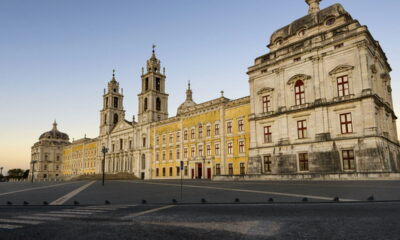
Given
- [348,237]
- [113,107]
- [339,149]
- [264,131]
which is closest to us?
[348,237]

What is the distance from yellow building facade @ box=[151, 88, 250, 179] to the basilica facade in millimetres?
146

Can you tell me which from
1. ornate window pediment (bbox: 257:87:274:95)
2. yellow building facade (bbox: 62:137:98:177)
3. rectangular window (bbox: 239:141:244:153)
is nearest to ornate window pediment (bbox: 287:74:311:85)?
ornate window pediment (bbox: 257:87:274:95)

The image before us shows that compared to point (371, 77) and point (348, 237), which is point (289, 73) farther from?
point (348, 237)

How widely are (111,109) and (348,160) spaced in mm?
59800

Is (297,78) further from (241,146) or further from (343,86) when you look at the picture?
(241,146)

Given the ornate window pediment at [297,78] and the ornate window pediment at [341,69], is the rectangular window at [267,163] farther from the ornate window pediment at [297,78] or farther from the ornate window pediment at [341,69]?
the ornate window pediment at [341,69]

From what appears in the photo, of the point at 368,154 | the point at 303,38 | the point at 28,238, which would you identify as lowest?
the point at 28,238

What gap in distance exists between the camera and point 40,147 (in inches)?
3989

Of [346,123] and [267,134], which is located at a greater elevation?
[346,123]

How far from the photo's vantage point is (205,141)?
45.0 metres

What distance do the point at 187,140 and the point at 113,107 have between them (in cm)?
3366

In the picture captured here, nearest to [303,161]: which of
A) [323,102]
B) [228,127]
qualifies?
[323,102]

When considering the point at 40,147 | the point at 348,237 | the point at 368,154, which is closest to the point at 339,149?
the point at 368,154

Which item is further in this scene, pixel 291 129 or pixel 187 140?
pixel 187 140
